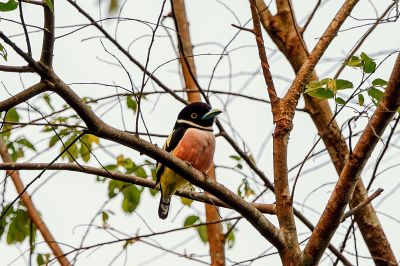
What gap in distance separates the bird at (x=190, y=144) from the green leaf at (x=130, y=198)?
0.21m

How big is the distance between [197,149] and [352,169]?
1.95 meters

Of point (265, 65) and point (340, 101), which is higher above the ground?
point (265, 65)

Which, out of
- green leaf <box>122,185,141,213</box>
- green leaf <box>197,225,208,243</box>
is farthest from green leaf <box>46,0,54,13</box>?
Result: green leaf <box>197,225,208,243</box>

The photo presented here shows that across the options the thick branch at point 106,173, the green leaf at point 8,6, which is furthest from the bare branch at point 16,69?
the thick branch at point 106,173

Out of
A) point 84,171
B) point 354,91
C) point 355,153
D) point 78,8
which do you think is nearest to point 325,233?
point 355,153

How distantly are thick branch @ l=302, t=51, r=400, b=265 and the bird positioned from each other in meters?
1.76

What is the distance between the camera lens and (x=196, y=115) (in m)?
5.43

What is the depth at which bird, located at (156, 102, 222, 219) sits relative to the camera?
512cm

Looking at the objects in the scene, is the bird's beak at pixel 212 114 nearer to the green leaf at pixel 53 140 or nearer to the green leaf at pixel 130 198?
the green leaf at pixel 130 198

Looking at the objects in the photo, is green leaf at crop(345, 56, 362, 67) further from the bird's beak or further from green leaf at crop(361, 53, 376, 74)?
the bird's beak

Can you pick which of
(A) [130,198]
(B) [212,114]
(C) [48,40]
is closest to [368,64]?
(C) [48,40]

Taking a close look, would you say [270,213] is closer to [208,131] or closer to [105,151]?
[208,131]

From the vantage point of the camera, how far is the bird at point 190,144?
512 centimetres

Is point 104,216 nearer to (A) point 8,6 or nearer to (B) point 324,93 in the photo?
(B) point 324,93
